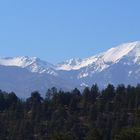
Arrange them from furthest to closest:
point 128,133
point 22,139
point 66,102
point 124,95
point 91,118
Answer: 1. point 66,102
2. point 124,95
3. point 91,118
4. point 22,139
5. point 128,133

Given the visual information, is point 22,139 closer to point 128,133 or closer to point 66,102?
point 66,102

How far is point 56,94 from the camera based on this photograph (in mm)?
167500

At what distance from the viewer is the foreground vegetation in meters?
134

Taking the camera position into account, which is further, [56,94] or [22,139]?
[56,94]

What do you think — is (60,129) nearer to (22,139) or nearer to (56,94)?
(22,139)

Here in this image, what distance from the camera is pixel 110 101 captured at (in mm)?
159750

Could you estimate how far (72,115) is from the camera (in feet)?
491

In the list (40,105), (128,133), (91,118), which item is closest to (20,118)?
(40,105)

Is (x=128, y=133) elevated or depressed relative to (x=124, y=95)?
depressed

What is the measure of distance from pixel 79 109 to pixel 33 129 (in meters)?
20.4

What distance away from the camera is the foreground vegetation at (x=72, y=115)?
13388 cm

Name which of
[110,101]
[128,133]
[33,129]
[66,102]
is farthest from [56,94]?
[128,133]

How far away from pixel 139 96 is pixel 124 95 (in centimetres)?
530

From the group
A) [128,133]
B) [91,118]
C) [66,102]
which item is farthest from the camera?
[66,102]
